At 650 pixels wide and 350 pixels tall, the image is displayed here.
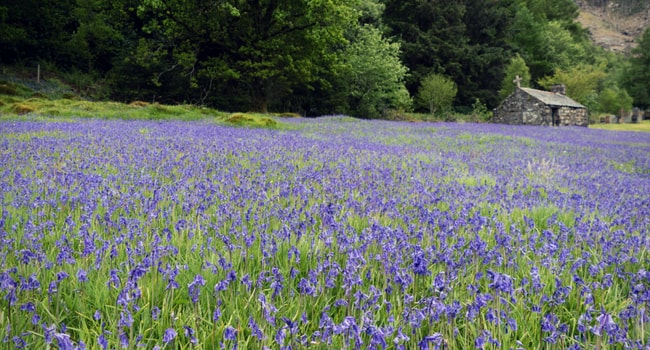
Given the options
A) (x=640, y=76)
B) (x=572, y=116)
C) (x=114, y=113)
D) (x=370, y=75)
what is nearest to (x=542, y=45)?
(x=572, y=116)

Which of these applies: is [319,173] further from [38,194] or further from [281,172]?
[38,194]

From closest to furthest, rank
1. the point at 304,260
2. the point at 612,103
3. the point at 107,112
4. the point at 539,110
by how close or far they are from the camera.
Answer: the point at 304,260 → the point at 107,112 → the point at 539,110 → the point at 612,103

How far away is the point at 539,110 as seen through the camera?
1416 inches

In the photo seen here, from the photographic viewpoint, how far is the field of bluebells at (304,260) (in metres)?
1.65

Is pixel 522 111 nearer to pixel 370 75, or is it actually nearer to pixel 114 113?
pixel 370 75

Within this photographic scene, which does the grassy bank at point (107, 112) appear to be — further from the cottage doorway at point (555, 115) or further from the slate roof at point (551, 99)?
the cottage doorway at point (555, 115)

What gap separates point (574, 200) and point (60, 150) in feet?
24.0

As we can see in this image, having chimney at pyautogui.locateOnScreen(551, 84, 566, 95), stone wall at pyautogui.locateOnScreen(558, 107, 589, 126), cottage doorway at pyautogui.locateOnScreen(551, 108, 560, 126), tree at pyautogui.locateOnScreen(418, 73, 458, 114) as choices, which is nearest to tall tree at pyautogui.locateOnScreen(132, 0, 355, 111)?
tree at pyautogui.locateOnScreen(418, 73, 458, 114)

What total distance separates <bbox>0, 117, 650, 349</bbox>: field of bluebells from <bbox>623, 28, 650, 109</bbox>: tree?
88.2 m

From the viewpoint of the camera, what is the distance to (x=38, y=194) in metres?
3.57

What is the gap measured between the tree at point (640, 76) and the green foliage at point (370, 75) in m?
63.0

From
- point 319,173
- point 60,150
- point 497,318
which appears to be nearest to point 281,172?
point 319,173

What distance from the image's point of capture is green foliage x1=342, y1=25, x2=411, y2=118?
34.9 m

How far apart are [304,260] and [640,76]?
96.2 m
